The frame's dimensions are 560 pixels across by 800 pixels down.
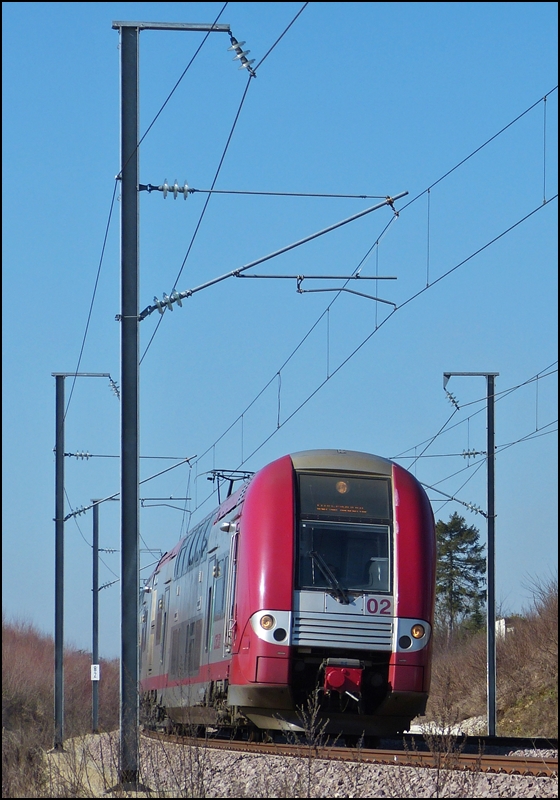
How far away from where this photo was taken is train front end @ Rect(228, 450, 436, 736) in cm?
1369

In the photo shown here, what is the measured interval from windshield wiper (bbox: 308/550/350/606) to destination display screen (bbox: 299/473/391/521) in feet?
1.62

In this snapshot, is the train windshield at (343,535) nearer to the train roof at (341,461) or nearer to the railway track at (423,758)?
the train roof at (341,461)

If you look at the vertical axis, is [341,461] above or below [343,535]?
above

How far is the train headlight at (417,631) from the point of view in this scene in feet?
45.4

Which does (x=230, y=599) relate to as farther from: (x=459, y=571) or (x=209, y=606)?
→ (x=459, y=571)

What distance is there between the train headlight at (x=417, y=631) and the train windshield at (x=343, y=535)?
0.55 metres

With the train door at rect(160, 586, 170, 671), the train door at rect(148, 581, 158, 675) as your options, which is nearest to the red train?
the train door at rect(160, 586, 170, 671)

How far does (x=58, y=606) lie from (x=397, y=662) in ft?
49.2

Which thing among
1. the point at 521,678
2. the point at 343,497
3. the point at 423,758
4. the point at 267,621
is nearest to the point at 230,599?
the point at 267,621

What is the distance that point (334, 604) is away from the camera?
13.8 m

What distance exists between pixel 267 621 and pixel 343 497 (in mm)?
1811

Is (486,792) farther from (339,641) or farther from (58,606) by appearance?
(58,606)

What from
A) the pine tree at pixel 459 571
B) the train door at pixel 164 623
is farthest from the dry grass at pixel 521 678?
the pine tree at pixel 459 571

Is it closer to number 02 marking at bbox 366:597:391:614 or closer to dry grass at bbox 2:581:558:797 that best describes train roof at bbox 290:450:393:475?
number 02 marking at bbox 366:597:391:614
